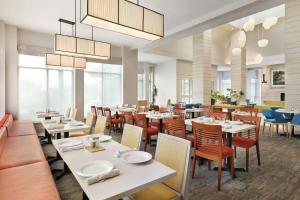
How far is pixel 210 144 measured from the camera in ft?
8.76

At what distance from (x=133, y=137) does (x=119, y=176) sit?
1.02m

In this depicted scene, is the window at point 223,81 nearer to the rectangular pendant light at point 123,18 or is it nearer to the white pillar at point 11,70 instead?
the white pillar at point 11,70

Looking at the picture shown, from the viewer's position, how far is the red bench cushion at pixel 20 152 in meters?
2.44

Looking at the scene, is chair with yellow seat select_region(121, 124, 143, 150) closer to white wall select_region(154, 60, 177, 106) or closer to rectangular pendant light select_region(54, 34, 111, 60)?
rectangular pendant light select_region(54, 34, 111, 60)

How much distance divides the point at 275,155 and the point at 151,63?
939 centimetres

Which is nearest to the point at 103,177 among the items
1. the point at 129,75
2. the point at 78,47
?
the point at 78,47

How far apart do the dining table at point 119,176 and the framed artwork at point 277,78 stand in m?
13.8

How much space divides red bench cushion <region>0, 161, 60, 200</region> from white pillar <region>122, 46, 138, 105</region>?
637 centimetres

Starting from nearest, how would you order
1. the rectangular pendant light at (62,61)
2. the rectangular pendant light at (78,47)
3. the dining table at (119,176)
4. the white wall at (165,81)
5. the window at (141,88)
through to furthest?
the dining table at (119,176) < the rectangular pendant light at (78,47) < the rectangular pendant light at (62,61) < the white wall at (165,81) < the window at (141,88)

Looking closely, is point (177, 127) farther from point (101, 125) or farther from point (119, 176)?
point (119, 176)

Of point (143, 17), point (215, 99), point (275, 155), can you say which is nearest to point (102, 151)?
point (143, 17)

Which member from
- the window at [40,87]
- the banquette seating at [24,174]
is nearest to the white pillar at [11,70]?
the window at [40,87]

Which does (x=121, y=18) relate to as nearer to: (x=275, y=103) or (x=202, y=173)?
(x=202, y=173)

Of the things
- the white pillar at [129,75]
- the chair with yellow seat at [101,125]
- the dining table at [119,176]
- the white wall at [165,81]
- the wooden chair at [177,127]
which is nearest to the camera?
the dining table at [119,176]
